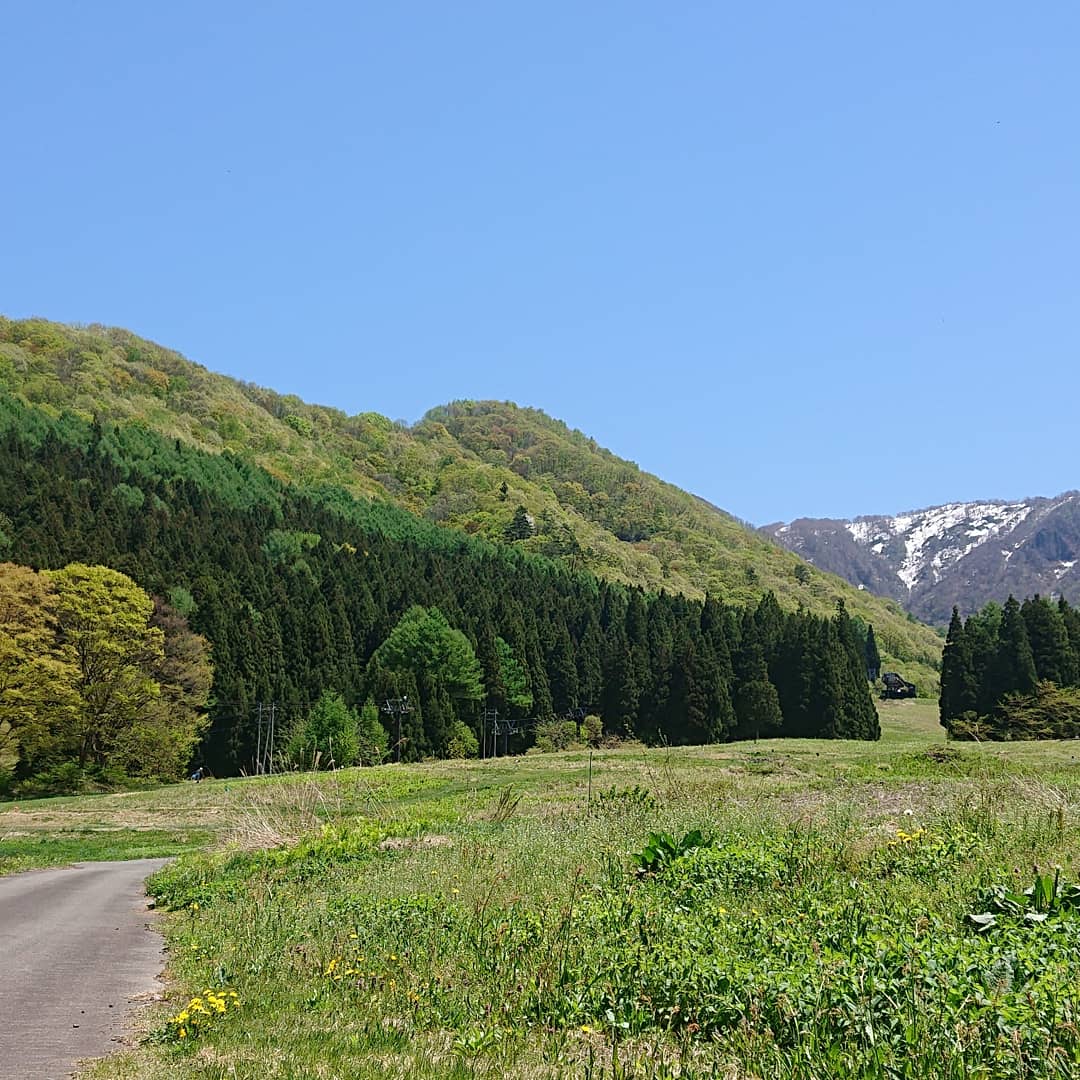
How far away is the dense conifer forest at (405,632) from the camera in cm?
8331

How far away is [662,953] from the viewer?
22.7ft

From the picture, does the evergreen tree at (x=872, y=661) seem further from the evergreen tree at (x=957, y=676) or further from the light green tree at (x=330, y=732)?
the light green tree at (x=330, y=732)

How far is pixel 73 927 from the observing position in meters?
13.6

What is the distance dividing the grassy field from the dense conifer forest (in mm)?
68560

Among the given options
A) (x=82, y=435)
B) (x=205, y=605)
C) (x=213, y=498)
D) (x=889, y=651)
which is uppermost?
(x=82, y=435)

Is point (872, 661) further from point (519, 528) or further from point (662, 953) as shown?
point (662, 953)

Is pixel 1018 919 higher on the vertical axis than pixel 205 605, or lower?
Result: lower

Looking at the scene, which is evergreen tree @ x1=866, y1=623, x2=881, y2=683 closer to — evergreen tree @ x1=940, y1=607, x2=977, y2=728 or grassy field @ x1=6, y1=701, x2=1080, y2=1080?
evergreen tree @ x1=940, y1=607, x2=977, y2=728

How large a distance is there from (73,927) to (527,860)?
6.94 metres

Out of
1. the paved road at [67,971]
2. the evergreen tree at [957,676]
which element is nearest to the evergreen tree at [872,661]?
the evergreen tree at [957,676]

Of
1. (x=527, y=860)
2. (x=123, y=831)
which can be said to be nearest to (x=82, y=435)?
(x=123, y=831)

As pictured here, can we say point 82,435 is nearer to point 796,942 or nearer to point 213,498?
point 213,498

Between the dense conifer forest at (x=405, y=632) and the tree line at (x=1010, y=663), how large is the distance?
893 cm

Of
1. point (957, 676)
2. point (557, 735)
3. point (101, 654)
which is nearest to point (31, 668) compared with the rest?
point (101, 654)
